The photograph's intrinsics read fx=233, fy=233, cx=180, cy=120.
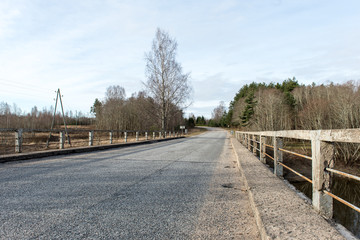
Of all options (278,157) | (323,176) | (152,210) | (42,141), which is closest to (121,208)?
(152,210)

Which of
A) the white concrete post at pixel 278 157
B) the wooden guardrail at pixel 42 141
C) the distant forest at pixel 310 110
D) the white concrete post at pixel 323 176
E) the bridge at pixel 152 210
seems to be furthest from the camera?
the distant forest at pixel 310 110

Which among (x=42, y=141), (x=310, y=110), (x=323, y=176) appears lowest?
(x=42, y=141)

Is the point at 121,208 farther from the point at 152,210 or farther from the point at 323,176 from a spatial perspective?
the point at 323,176

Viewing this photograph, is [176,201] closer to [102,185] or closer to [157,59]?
[102,185]

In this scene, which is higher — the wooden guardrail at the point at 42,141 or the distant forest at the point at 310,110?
the distant forest at the point at 310,110

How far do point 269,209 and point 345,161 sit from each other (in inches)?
600

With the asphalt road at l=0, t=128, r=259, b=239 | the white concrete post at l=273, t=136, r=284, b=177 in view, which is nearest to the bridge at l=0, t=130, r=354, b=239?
the asphalt road at l=0, t=128, r=259, b=239

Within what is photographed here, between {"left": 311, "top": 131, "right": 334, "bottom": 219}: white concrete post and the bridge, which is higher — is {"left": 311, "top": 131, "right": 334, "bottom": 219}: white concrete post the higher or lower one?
the higher one

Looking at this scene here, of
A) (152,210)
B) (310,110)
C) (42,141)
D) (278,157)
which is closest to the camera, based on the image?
(152,210)

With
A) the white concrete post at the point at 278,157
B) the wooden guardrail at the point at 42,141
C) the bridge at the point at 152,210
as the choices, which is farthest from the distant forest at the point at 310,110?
the bridge at the point at 152,210

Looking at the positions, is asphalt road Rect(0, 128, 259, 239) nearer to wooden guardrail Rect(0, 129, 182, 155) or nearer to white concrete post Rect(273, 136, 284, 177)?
white concrete post Rect(273, 136, 284, 177)

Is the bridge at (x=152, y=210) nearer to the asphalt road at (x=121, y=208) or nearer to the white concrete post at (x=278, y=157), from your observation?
the asphalt road at (x=121, y=208)

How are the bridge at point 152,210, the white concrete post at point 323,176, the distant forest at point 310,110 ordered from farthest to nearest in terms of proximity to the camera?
the distant forest at point 310,110
the white concrete post at point 323,176
the bridge at point 152,210

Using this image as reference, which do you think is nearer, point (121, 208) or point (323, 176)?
point (323, 176)
